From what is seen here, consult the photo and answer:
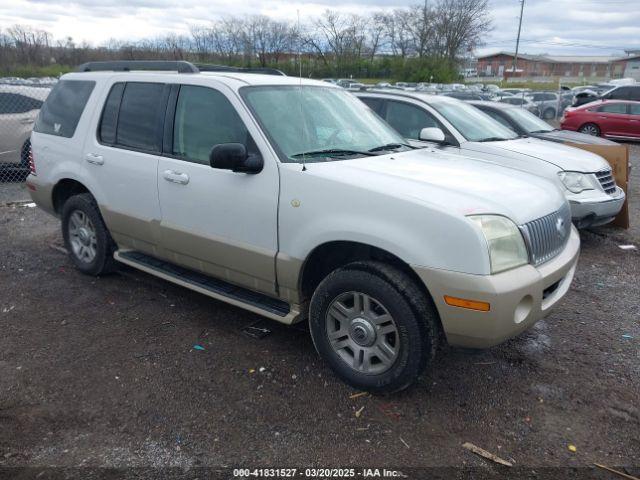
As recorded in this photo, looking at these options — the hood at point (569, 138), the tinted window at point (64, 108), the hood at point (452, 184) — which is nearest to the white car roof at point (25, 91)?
the tinted window at point (64, 108)

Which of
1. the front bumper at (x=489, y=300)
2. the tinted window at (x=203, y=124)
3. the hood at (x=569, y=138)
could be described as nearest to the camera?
the front bumper at (x=489, y=300)

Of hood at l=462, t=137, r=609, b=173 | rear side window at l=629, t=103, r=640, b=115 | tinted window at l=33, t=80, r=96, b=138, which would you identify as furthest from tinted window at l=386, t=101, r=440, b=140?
rear side window at l=629, t=103, r=640, b=115

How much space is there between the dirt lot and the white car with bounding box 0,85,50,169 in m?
5.86

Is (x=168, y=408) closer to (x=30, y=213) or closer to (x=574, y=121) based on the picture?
(x=30, y=213)

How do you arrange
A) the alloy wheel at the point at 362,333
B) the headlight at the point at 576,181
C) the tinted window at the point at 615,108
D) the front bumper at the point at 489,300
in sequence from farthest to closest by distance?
the tinted window at the point at 615,108 → the headlight at the point at 576,181 → the alloy wheel at the point at 362,333 → the front bumper at the point at 489,300

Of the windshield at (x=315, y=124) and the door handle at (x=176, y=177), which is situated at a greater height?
the windshield at (x=315, y=124)

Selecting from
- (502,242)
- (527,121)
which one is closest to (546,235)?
(502,242)

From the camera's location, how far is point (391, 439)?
2.96 metres

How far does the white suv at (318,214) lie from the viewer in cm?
292

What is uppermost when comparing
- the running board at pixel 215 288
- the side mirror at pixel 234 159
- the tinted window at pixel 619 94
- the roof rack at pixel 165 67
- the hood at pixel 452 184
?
the roof rack at pixel 165 67

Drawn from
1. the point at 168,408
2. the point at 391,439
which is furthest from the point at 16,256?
the point at 391,439

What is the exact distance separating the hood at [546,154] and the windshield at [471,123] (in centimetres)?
21

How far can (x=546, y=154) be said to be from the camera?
6820mm

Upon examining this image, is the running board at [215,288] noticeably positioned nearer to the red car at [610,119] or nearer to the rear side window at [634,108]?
the red car at [610,119]
